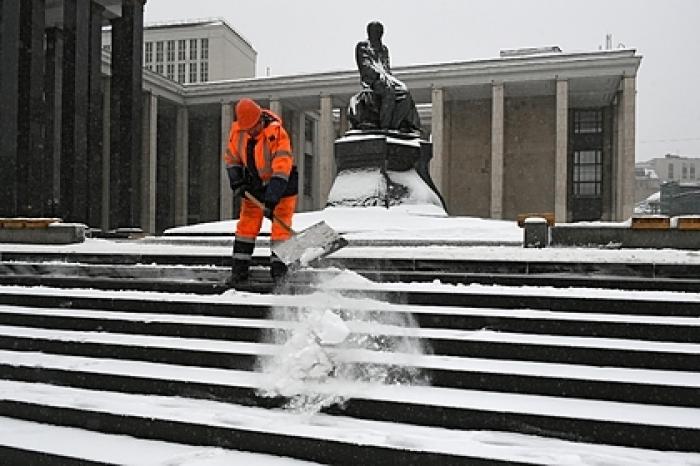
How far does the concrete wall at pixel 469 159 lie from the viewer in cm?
4025

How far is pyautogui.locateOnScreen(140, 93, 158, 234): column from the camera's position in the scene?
123ft

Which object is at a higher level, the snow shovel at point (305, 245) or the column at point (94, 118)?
the column at point (94, 118)

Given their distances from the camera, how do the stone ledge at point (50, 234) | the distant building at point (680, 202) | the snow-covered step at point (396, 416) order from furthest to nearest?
the distant building at point (680, 202)
the stone ledge at point (50, 234)
the snow-covered step at point (396, 416)

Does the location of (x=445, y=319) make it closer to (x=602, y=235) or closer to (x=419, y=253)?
(x=419, y=253)

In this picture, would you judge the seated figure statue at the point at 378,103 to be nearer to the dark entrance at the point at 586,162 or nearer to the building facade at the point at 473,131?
the building facade at the point at 473,131

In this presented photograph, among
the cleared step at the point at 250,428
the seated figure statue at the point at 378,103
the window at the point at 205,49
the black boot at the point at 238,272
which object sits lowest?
the cleared step at the point at 250,428

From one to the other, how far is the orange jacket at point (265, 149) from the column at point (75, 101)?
17.7 m

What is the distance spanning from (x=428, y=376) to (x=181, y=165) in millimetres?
40354

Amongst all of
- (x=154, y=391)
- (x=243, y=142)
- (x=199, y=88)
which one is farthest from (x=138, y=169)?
(x=154, y=391)

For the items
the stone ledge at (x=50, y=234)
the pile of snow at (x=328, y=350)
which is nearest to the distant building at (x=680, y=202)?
the stone ledge at (x=50, y=234)

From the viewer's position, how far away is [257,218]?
623 centimetres

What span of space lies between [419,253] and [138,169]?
67.0 ft

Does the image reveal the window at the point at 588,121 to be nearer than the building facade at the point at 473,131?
No

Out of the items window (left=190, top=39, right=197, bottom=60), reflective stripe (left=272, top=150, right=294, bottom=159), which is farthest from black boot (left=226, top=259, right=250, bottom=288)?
window (left=190, top=39, right=197, bottom=60)
